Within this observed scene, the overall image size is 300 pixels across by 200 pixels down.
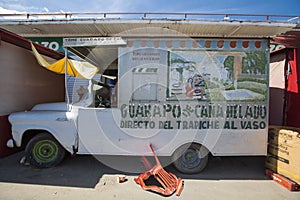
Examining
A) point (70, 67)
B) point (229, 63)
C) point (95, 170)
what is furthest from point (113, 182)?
point (229, 63)

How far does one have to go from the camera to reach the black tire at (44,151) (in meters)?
4.26

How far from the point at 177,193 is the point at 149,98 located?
1.88 m

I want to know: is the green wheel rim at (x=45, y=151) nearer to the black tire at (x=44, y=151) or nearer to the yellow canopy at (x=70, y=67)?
the black tire at (x=44, y=151)

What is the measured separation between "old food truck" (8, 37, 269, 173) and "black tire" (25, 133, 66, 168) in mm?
919

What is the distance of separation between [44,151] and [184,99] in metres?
3.34

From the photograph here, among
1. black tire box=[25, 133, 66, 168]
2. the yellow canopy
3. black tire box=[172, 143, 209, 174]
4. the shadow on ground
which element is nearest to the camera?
the shadow on ground

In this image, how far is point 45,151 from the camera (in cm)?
431

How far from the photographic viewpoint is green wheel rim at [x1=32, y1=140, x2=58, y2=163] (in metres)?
4.28

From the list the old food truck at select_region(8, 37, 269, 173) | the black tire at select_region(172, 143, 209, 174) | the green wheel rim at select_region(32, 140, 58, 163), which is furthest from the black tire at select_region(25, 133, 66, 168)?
the black tire at select_region(172, 143, 209, 174)

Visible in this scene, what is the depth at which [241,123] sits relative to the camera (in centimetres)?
402

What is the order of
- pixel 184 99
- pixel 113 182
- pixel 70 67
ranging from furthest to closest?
pixel 70 67, pixel 184 99, pixel 113 182

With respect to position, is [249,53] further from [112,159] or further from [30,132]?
[30,132]

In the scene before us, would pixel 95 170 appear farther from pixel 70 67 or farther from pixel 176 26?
pixel 176 26

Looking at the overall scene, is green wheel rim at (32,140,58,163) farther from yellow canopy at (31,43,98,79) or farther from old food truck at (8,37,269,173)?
yellow canopy at (31,43,98,79)
